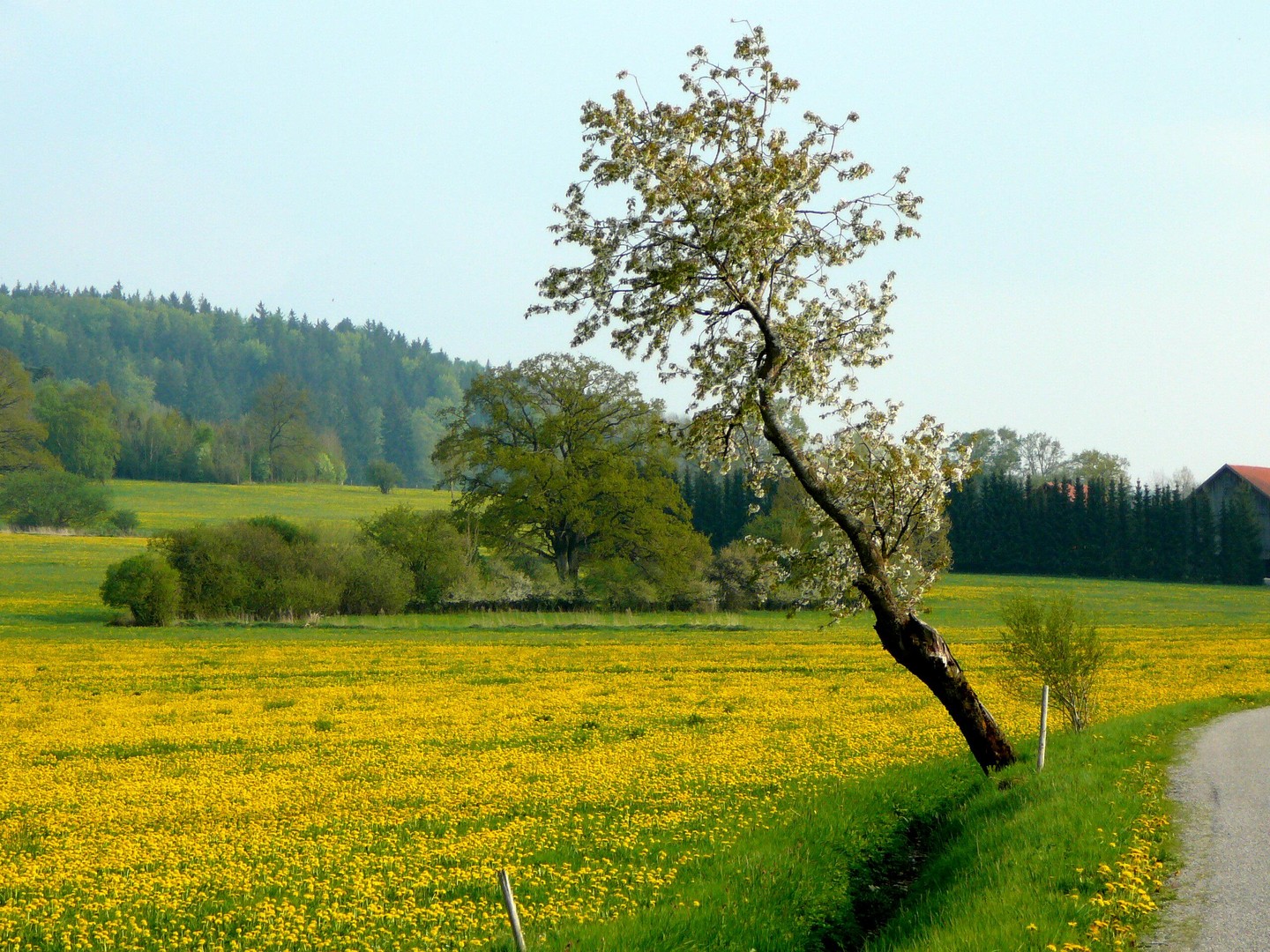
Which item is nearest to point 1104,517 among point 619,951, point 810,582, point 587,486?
point 587,486

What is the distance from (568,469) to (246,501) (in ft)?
230

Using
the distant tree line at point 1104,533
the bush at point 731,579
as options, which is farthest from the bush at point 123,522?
the distant tree line at point 1104,533

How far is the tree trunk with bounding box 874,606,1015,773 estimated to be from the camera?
47.1 feet

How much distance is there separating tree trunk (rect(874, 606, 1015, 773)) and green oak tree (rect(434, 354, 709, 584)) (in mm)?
46531

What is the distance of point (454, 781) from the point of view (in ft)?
52.5

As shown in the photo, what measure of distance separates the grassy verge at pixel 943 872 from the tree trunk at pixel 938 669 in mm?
570

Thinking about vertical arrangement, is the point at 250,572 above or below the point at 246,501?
below

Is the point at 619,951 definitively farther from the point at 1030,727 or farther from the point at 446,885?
the point at 1030,727

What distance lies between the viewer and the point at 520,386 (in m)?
64.1

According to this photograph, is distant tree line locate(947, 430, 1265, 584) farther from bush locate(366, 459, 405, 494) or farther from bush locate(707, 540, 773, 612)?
bush locate(366, 459, 405, 494)

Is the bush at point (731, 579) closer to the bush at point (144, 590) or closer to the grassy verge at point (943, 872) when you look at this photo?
the bush at point (144, 590)

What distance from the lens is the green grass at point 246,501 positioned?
10369 cm

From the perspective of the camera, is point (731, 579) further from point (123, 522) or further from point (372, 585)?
point (123, 522)

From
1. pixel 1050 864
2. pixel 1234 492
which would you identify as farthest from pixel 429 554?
pixel 1234 492
